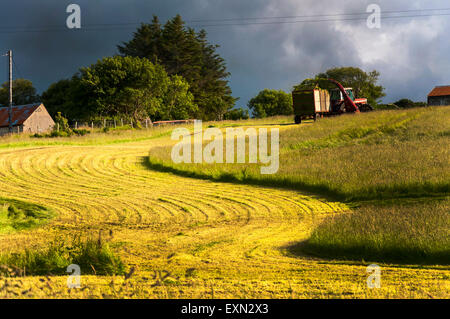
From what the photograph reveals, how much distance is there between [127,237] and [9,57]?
29.9 meters

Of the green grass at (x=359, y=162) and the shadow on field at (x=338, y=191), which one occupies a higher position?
the green grass at (x=359, y=162)

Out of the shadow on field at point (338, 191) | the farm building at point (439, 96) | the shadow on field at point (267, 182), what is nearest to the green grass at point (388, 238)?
the shadow on field at point (338, 191)

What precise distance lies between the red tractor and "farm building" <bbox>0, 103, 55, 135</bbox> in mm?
31853

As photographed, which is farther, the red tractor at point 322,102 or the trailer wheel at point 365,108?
the trailer wheel at point 365,108

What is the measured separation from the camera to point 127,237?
8.17m

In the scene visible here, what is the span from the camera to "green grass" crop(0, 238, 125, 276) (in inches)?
226

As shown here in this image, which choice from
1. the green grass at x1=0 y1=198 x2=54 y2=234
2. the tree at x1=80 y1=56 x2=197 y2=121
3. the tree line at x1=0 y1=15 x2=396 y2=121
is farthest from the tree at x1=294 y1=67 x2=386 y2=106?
the green grass at x1=0 y1=198 x2=54 y2=234

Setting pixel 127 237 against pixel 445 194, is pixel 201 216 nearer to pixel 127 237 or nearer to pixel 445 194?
pixel 127 237

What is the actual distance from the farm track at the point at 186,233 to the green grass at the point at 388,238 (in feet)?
1.87

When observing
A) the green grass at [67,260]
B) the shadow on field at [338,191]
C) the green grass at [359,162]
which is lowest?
the green grass at [67,260]


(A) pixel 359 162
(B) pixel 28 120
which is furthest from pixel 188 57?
(A) pixel 359 162

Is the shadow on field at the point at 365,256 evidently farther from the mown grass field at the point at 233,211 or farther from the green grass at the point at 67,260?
the green grass at the point at 67,260

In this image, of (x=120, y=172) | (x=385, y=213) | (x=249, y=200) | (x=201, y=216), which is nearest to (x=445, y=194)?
(x=385, y=213)

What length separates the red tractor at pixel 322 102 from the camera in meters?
31.5
